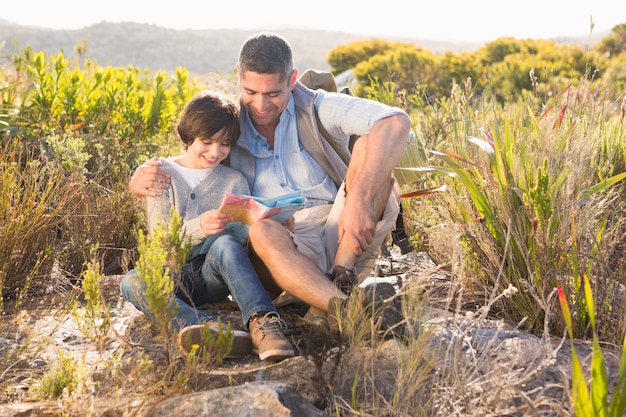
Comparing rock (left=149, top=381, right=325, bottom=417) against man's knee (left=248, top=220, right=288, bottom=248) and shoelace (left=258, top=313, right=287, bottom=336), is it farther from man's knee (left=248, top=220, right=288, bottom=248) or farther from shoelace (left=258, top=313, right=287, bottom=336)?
man's knee (left=248, top=220, right=288, bottom=248)

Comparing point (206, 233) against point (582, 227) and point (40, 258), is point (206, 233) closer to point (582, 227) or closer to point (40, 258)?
point (40, 258)

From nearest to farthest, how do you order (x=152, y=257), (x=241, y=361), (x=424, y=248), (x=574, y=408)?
(x=574, y=408)
(x=152, y=257)
(x=241, y=361)
(x=424, y=248)

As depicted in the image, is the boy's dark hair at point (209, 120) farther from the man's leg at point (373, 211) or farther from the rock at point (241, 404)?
the rock at point (241, 404)

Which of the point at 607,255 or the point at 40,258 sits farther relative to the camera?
the point at 40,258

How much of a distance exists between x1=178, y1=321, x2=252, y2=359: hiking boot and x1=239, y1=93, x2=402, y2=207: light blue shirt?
0.96 metres

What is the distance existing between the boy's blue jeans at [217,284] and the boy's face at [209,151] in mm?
438

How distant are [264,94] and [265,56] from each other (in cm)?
18

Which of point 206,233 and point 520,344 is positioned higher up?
point 206,233

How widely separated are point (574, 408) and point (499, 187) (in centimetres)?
121

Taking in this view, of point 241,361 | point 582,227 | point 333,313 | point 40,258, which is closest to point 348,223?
point 333,313

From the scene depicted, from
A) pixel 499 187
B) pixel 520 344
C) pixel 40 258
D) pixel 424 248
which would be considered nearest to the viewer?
pixel 520 344

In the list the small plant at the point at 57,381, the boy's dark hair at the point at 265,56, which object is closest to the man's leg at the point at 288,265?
the boy's dark hair at the point at 265,56

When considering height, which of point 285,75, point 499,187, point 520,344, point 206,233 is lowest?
point 520,344

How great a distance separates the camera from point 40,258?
398 centimetres
